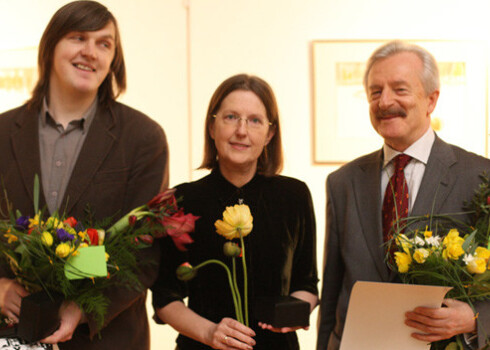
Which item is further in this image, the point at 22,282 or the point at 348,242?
the point at 348,242

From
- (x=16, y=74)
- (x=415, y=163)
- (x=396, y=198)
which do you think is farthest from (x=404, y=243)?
(x=16, y=74)

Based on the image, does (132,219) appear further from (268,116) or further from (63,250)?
(268,116)

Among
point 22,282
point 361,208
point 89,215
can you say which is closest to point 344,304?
point 361,208

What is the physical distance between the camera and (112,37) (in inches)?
74.9

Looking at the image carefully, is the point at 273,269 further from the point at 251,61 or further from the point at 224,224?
the point at 251,61

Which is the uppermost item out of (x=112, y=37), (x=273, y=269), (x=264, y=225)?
(x=112, y=37)

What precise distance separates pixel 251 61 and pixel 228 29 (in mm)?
255

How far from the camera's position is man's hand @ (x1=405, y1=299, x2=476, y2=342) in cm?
157

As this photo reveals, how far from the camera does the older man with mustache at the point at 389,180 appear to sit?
186 centimetres

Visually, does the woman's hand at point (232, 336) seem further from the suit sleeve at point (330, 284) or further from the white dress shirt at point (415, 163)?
the white dress shirt at point (415, 163)

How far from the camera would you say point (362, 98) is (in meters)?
3.63

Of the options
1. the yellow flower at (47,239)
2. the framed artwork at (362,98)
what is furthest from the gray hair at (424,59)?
the framed artwork at (362,98)

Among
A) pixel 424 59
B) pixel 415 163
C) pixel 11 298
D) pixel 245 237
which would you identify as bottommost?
pixel 11 298

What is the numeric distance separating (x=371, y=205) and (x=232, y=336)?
0.70 metres
